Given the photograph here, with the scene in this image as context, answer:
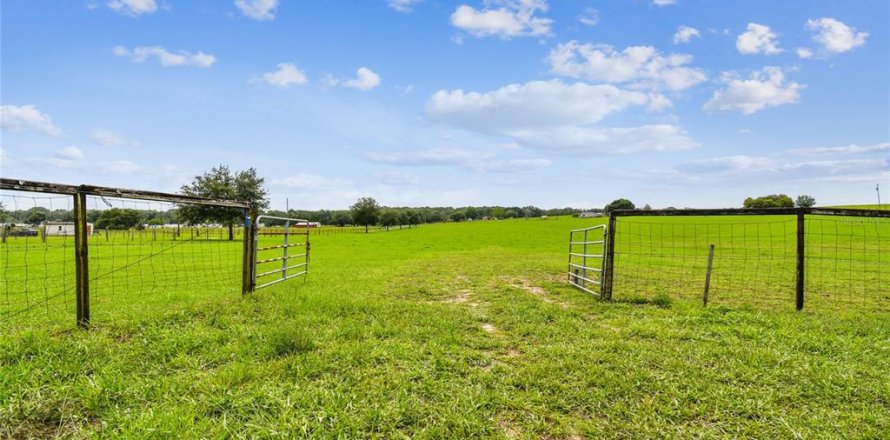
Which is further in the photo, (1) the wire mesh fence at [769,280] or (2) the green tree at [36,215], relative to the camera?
(1) the wire mesh fence at [769,280]

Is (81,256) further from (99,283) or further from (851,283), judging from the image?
(851,283)

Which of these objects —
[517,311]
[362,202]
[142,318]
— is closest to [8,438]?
[142,318]

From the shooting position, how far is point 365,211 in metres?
64.0

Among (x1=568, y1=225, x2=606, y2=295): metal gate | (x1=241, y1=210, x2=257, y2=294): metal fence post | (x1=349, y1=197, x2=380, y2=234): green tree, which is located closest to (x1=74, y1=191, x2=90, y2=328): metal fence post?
(x1=241, y1=210, x2=257, y2=294): metal fence post

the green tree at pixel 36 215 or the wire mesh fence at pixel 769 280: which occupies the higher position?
the green tree at pixel 36 215

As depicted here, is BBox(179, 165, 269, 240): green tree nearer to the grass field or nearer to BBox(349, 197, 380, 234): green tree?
BBox(349, 197, 380, 234): green tree

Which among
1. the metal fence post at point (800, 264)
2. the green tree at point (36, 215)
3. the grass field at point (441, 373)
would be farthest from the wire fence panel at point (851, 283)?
the green tree at point (36, 215)

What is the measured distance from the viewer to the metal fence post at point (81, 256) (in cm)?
500

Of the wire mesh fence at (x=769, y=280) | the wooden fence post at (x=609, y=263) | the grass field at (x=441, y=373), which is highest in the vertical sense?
the wooden fence post at (x=609, y=263)

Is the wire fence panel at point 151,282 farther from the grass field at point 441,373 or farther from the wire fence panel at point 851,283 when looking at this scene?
the wire fence panel at point 851,283

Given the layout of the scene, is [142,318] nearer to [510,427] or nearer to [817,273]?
[510,427]

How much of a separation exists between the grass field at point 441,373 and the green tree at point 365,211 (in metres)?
58.0

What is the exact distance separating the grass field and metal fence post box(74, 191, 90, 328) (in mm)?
264

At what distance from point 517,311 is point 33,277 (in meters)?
13.8
